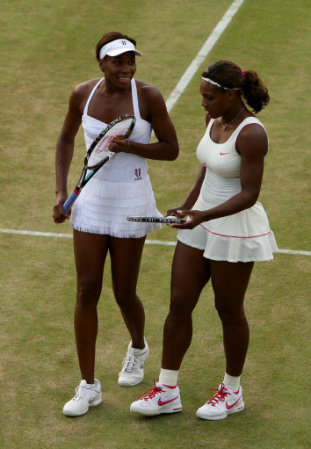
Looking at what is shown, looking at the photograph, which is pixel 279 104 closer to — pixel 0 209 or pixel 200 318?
pixel 0 209

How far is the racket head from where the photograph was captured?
6629 millimetres

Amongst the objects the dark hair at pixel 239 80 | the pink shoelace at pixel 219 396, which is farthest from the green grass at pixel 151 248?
the dark hair at pixel 239 80

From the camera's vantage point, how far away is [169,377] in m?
6.92

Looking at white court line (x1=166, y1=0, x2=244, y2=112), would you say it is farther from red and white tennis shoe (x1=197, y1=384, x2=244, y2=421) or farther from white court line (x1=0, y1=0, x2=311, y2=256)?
red and white tennis shoe (x1=197, y1=384, x2=244, y2=421)

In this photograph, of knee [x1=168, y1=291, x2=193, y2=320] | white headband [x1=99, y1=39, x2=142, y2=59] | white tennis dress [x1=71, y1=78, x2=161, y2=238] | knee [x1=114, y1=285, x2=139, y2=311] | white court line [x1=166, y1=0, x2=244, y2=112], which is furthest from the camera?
white court line [x1=166, y1=0, x2=244, y2=112]

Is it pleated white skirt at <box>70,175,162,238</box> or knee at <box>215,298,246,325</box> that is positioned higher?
pleated white skirt at <box>70,175,162,238</box>

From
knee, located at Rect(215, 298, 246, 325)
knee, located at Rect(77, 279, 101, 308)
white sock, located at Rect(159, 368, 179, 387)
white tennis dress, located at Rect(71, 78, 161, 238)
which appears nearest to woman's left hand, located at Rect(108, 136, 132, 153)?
white tennis dress, located at Rect(71, 78, 161, 238)

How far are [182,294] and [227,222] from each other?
58 cm

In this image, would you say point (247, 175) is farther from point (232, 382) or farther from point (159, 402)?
point (159, 402)

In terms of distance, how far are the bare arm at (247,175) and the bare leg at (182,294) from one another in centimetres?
35

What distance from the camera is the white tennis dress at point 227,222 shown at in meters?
6.44

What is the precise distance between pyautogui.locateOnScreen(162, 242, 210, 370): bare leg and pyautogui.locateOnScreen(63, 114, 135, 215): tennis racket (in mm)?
771

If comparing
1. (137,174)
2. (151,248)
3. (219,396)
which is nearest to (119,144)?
(137,174)

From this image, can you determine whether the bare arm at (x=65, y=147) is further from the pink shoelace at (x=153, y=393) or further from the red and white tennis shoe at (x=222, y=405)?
the red and white tennis shoe at (x=222, y=405)
